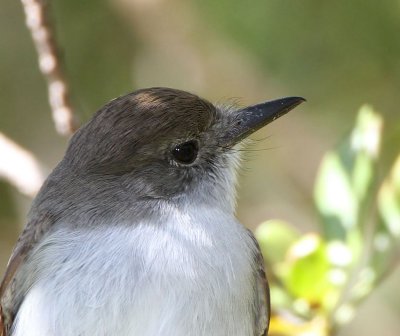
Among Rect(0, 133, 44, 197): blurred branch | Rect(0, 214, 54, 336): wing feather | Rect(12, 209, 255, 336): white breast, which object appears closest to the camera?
Rect(12, 209, 255, 336): white breast

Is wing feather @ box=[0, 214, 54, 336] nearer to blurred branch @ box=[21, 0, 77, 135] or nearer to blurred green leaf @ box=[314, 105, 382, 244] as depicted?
blurred branch @ box=[21, 0, 77, 135]

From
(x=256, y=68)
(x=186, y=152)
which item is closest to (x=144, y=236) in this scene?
(x=186, y=152)

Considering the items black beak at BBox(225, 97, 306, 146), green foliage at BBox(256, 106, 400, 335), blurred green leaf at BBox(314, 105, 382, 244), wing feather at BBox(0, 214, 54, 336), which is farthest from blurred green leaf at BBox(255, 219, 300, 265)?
wing feather at BBox(0, 214, 54, 336)

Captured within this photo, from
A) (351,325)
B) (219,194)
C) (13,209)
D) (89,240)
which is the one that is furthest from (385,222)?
(13,209)

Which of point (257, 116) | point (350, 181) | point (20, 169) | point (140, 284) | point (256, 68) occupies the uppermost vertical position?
point (256, 68)

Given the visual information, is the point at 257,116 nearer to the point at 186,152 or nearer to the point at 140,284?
the point at 186,152

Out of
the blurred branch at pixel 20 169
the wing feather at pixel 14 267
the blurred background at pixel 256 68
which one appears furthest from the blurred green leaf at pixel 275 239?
the blurred background at pixel 256 68
